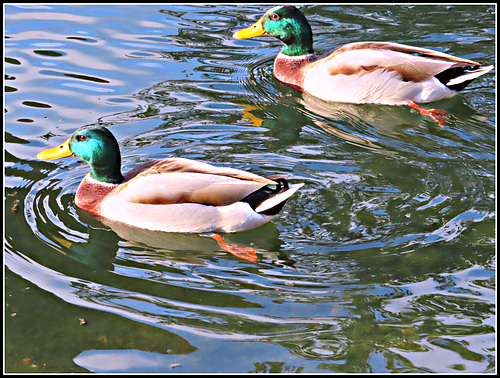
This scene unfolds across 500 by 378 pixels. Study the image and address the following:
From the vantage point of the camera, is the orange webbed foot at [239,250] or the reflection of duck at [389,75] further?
the reflection of duck at [389,75]

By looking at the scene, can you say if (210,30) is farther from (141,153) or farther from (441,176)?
(441,176)

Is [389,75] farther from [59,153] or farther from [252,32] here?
[59,153]

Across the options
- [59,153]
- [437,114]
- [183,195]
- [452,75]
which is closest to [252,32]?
[452,75]

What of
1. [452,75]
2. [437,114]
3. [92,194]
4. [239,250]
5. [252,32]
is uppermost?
[252,32]

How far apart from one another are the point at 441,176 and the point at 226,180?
6.97 ft

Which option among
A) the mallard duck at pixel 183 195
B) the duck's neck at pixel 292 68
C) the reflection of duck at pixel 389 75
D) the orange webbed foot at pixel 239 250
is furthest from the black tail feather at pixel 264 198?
the duck's neck at pixel 292 68

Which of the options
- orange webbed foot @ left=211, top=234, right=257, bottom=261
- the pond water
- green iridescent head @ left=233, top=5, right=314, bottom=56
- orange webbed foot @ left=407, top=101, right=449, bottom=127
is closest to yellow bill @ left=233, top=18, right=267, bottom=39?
green iridescent head @ left=233, top=5, right=314, bottom=56

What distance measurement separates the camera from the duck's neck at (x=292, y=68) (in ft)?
31.4

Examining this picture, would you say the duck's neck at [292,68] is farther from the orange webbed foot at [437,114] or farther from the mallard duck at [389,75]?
the orange webbed foot at [437,114]

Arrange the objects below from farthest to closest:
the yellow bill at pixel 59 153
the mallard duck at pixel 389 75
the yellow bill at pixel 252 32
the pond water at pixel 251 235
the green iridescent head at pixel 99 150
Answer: the yellow bill at pixel 252 32, the mallard duck at pixel 389 75, the yellow bill at pixel 59 153, the green iridescent head at pixel 99 150, the pond water at pixel 251 235

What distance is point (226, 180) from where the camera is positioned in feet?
20.5

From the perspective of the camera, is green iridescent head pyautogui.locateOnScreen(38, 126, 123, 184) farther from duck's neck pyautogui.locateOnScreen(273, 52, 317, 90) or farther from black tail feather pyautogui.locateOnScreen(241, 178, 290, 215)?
duck's neck pyautogui.locateOnScreen(273, 52, 317, 90)

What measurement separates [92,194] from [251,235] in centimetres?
146

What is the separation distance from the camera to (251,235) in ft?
21.1
